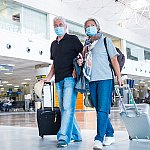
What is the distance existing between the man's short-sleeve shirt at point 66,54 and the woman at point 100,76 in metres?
0.22

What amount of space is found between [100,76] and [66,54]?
25.2 inches

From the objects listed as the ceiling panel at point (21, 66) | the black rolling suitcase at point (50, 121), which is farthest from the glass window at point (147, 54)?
the black rolling suitcase at point (50, 121)

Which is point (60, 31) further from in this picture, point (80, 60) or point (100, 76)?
point (100, 76)

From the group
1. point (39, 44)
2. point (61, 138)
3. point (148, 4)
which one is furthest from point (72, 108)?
point (148, 4)

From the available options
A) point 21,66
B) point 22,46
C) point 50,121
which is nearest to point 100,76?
point 50,121

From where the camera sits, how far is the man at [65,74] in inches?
151

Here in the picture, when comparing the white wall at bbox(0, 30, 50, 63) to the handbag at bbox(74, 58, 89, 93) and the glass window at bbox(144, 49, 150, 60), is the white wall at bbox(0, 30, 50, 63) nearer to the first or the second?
the handbag at bbox(74, 58, 89, 93)

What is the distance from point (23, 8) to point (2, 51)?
11.7 feet

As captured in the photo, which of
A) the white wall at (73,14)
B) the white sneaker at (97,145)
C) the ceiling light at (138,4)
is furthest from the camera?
the ceiling light at (138,4)

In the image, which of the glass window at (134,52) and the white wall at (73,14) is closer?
the white wall at (73,14)

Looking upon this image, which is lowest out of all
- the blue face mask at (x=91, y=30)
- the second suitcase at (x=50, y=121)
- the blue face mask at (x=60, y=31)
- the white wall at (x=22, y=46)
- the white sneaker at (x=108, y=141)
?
the white sneaker at (x=108, y=141)

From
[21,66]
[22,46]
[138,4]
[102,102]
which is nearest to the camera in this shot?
[102,102]

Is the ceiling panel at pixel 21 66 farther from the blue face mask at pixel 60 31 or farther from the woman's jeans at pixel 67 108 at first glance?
the woman's jeans at pixel 67 108

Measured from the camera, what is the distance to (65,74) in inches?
154
